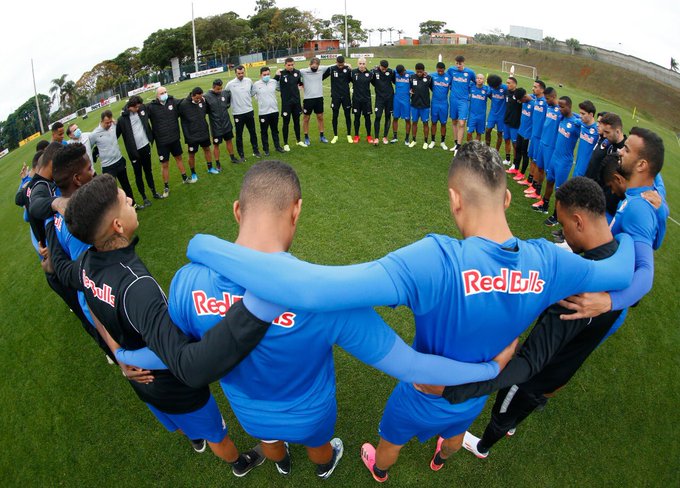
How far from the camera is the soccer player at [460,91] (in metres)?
9.59

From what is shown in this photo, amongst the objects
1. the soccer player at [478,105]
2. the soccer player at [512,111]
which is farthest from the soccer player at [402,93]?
the soccer player at [512,111]

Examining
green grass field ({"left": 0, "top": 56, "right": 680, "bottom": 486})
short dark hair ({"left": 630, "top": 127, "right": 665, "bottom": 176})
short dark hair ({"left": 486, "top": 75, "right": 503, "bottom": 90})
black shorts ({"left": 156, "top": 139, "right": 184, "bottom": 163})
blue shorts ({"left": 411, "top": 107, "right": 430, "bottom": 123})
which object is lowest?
green grass field ({"left": 0, "top": 56, "right": 680, "bottom": 486})

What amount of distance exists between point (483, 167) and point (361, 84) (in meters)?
8.86

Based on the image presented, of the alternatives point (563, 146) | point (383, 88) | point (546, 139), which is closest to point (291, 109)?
point (383, 88)

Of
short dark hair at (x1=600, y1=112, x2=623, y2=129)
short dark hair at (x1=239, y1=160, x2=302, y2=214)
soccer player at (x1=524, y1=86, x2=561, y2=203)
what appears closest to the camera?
short dark hair at (x1=239, y1=160, x2=302, y2=214)

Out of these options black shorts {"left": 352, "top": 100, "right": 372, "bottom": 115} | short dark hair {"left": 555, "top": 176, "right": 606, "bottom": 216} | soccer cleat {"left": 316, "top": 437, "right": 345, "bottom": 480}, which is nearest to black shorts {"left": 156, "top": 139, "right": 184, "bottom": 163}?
black shorts {"left": 352, "top": 100, "right": 372, "bottom": 115}

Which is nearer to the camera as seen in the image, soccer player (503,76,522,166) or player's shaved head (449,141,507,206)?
player's shaved head (449,141,507,206)

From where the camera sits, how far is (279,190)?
1.87 meters

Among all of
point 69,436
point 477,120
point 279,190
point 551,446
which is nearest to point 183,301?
point 279,190

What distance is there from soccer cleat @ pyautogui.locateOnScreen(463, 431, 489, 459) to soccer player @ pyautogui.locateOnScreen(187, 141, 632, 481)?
1.87 meters

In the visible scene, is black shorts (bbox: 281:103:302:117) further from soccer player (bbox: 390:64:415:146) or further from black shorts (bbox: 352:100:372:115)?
soccer player (bbox: 390:64:415:146)

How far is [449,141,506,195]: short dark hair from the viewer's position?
6.20 feet

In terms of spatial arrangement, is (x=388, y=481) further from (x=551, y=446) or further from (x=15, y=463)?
(x=15, y=463)

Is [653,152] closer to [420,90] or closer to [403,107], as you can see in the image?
[420,90]
